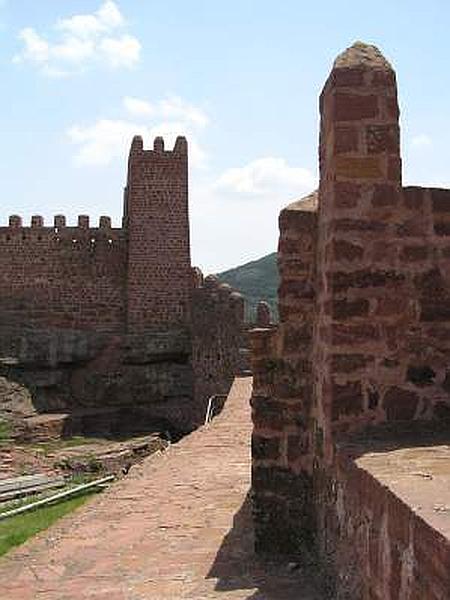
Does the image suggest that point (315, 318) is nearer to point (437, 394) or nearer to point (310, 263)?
point (310, 263)

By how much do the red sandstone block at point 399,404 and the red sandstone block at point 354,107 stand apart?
149cm

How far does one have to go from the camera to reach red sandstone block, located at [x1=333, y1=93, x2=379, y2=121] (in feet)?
15.3

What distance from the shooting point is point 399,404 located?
4520mm

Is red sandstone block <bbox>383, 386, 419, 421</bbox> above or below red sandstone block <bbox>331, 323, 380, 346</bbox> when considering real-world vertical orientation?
below

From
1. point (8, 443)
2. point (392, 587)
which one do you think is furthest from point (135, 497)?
point (8, 443)

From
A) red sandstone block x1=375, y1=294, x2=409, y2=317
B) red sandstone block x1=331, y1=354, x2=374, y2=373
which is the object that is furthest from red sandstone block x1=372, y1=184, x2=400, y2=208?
red sandstone block x1=331, y1=354, x2=374, y2=373

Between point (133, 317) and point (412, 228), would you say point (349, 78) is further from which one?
point (133, 317)

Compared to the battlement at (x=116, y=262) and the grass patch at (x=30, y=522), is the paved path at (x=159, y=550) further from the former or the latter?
the battlement at (x=116, y=262)

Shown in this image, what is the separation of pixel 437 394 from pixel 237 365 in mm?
20467

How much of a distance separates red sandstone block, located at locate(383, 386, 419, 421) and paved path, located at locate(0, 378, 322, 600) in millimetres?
1019

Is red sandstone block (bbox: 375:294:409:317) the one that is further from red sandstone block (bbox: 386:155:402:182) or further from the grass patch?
the grass patch

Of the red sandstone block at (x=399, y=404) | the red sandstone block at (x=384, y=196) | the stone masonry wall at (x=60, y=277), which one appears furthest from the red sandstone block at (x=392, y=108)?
the stone masonry wall at (x=60, y=277)

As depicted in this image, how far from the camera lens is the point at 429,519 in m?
2.63

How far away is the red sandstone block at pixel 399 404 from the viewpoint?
14.8 ft
